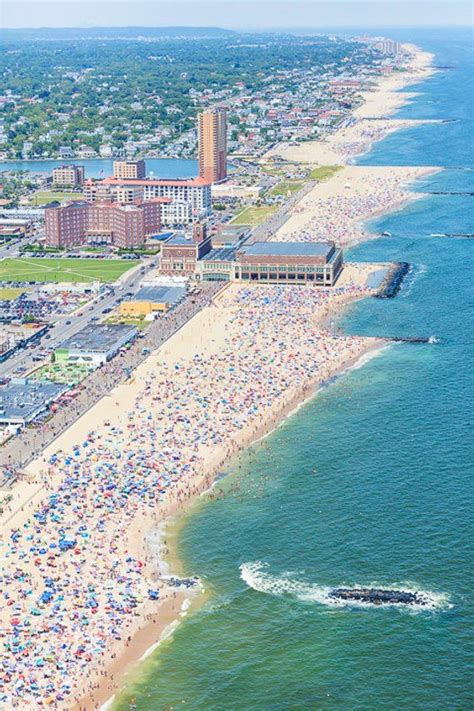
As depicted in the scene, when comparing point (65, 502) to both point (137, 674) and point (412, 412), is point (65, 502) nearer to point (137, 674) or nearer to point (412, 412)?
point (137, 674)

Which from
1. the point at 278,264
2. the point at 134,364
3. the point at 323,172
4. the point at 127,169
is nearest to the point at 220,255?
the point at 278,264

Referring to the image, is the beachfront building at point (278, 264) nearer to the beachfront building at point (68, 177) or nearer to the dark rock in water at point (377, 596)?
the beachfront building at point (68, 177)

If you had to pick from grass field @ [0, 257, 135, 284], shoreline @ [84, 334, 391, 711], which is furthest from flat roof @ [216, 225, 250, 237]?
shoreline @ [84, 334, 391, 711]

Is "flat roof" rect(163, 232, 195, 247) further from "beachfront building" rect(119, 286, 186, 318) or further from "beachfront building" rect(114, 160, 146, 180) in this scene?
"beachfront building" rect(114, 160, 146, 180)

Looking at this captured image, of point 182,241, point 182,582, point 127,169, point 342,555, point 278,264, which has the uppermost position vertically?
point 127,169

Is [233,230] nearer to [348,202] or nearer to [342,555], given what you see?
[348,202]

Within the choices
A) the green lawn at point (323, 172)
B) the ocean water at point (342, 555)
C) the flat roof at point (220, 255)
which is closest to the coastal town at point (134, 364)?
the flat roof at point (220, 255)

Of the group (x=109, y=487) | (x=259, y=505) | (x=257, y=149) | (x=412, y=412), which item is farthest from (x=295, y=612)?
(x=257, y=149)
